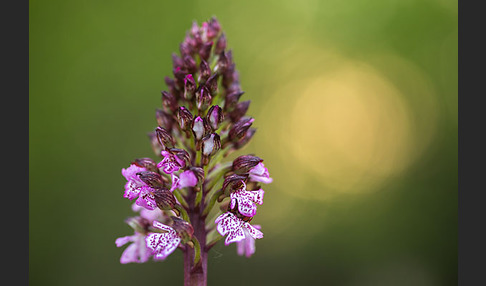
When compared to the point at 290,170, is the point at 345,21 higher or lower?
higher

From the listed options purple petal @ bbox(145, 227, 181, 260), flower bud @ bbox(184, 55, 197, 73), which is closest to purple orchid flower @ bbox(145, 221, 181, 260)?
purple petal @ bbox(145, 227, 181, 260)

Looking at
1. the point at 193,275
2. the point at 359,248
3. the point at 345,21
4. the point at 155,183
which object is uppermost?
the point at 345,21

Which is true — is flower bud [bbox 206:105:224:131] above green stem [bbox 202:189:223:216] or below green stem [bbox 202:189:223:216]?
above

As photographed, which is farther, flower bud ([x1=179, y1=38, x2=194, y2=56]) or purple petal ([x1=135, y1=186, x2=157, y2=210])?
flower bud ([x1=179, y1=38, x2=194, y2=56])

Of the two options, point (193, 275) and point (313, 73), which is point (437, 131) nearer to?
point (313, 73)

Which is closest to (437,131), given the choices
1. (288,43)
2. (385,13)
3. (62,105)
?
(385,13)

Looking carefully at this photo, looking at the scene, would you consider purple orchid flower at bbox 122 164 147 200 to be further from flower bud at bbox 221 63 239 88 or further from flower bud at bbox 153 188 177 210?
flower bud at bbox 221 63 239 88

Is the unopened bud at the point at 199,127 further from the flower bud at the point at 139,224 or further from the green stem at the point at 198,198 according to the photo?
the flower bud at the point at 139,224

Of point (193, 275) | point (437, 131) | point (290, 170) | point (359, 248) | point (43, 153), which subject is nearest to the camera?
point (193, 275)
